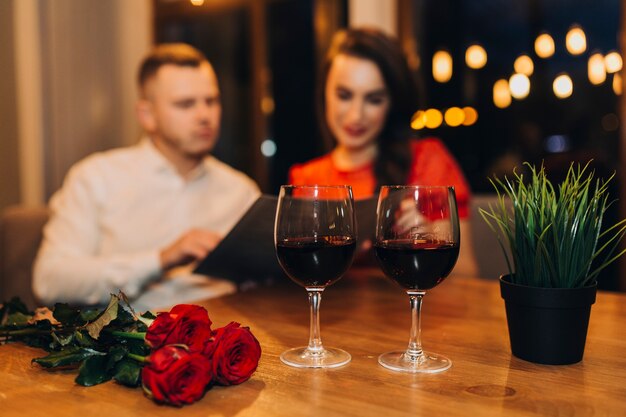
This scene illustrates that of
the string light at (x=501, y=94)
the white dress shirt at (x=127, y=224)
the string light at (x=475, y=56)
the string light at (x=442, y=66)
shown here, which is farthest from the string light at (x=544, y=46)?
the white dress shirt at (x=127, y=224)

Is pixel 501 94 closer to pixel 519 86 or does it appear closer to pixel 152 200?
pixel 519 86

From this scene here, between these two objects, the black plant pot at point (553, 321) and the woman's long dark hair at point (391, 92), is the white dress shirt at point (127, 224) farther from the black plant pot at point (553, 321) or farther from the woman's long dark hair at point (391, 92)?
the black plant pot at point (553, 321)

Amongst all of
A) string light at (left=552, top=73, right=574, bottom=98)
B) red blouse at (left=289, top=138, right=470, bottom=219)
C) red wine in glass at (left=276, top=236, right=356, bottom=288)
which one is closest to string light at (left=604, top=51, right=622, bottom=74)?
string light at (left=552, top=73, right=574, bottom=98)

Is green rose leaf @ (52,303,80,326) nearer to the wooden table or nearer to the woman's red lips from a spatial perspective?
the wooden table

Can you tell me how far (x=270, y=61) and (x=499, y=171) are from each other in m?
1.62

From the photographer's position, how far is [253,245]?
1.19 metres

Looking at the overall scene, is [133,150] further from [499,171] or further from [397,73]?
[499,171]

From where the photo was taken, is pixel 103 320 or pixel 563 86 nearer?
pixel 103 320

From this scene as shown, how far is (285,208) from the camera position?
0.75 m

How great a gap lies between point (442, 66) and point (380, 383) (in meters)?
3.13

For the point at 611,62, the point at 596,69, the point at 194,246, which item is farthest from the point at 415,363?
the point at 596,69

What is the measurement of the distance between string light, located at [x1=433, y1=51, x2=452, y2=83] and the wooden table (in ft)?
8.96

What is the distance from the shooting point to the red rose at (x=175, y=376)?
0.58 metres

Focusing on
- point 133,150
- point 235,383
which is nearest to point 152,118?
point 133,150
